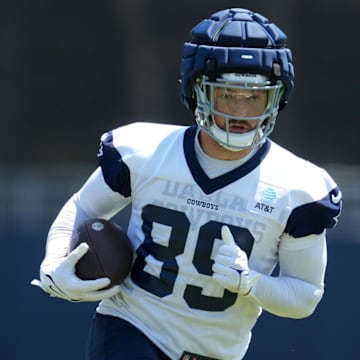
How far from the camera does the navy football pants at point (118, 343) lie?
12.2 ft

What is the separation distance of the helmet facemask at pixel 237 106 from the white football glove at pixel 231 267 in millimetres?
275

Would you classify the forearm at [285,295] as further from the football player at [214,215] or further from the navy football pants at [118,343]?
the navy football pants at [118,343]

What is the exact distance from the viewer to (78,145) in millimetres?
5727

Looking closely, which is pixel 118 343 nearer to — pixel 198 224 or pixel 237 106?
pixel 198 224

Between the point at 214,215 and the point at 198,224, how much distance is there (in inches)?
2.2

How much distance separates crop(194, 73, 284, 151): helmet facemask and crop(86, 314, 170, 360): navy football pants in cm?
63

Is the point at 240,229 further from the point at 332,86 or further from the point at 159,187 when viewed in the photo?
the point at 332,86

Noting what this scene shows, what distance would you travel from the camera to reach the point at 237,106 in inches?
147

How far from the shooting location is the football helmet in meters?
3.72

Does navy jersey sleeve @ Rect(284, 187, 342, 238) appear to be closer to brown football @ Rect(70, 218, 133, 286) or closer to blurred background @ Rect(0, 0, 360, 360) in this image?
brown football @ Rect(70, 218, 133, 286)

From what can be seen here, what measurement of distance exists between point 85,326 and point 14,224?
0.56 metres

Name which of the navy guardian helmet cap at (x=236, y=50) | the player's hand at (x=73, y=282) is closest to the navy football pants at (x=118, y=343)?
the player's hand at (x=73, y=282)

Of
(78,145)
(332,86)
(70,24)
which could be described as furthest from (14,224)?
(332,86)

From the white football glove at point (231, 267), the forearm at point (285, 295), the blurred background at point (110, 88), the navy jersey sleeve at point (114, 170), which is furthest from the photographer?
the blurred background at point (110, 88)
